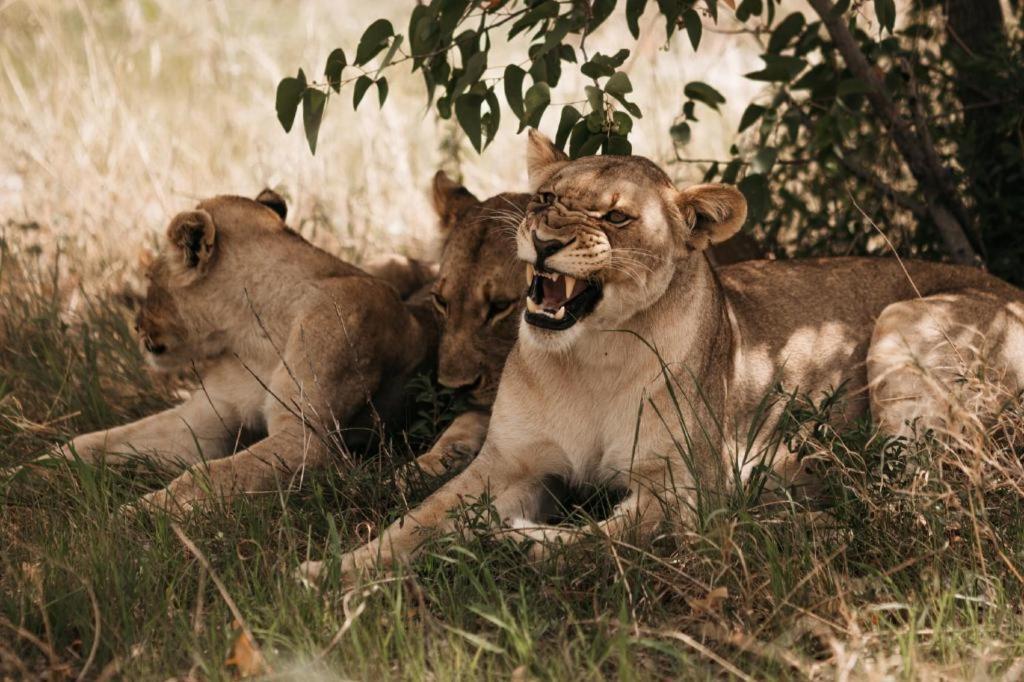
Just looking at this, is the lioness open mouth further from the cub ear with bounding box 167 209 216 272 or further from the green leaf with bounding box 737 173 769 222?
the cub ear with bounding box 167 209 216 272

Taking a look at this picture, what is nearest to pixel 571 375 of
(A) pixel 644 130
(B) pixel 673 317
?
(B) pixel 673 317

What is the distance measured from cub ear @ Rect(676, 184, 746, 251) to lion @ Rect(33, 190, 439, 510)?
4.09 ft

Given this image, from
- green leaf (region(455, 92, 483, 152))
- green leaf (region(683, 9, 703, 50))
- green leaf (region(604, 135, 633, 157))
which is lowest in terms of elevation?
green leaf (region(604, 135, 633, 157))

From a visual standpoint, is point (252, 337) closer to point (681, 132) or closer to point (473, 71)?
point (473, 71)

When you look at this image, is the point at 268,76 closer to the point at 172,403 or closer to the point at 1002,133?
the point at 172,403

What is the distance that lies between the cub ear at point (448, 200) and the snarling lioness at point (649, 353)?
848 millimetres

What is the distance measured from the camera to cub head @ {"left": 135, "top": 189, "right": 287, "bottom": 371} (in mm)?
4504

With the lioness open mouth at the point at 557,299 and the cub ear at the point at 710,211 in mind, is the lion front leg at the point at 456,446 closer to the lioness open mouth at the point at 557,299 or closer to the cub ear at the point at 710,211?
the lioness open mouth at the point at 557,299

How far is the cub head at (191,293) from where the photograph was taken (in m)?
4.50

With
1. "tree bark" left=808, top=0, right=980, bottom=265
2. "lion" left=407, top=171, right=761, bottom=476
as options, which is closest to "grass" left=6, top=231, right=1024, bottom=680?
"lion" left=407, top=171, right=761, bottom=476

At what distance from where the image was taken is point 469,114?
4062 millimetres

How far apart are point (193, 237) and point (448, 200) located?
0.90 metres

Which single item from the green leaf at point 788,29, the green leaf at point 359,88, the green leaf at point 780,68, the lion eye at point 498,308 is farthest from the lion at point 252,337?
the green leaf at point 788,29

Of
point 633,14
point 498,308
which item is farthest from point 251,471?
point 633,14
